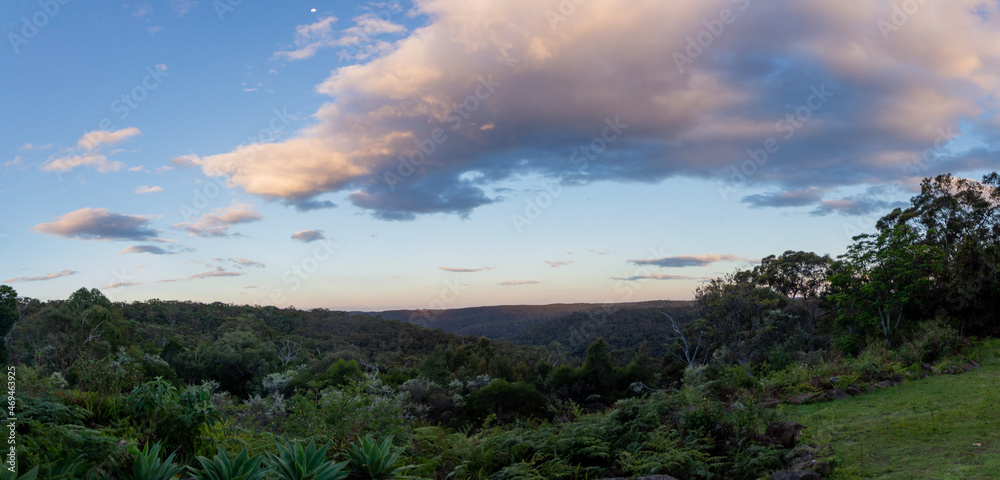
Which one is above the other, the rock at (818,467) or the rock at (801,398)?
the rock at (818,467)

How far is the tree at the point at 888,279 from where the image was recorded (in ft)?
68.9

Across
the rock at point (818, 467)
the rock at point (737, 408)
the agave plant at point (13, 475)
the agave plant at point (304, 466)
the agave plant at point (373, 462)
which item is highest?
the agave plant at point (13, 475)

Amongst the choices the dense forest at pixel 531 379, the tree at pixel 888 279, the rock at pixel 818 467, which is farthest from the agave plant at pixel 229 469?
the tree at pixel 888 279

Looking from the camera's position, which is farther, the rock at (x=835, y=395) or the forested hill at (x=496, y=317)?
the forested hill at (x=496, y=317)

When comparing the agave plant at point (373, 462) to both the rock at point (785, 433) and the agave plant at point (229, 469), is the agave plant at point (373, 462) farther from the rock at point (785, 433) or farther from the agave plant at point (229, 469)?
the rock at point (785, 433)

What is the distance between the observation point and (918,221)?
92.0 feet

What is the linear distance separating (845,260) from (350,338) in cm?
4478

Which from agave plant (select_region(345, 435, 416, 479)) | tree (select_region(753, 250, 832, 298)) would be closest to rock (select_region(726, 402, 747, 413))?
agave plant (select_region(345, 435, 416, 479))

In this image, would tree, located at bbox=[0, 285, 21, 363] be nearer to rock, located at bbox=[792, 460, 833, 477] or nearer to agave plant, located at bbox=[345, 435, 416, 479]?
agave plant, located at bbox=[345, 435, 416, 479]

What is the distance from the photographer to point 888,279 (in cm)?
2206

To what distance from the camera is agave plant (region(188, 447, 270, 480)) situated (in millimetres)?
4402

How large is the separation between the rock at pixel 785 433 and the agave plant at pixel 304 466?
5602 mm

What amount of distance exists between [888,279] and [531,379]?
16994 mm

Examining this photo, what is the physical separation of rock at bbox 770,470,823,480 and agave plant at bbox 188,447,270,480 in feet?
16.4
